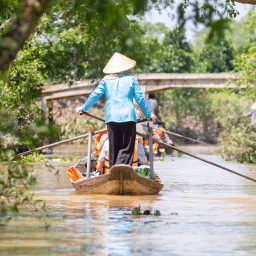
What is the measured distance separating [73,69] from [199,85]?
31.2 ft

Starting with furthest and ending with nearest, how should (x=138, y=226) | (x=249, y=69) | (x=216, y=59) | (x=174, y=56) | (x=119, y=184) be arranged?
(x=216, y=59)
(x=174, y=56)
(x=249, y=69)
(x=119, y=184)
(x=138, y=226)

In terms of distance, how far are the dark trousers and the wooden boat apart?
31 centimetres

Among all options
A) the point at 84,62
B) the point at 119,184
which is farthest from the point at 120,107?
the point at 84,62

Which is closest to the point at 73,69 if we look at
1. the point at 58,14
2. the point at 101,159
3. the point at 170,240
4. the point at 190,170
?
the point at 58,14

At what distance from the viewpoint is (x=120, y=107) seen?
8.66 meters

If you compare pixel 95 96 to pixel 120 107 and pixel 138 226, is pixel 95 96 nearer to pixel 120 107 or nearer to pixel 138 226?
pixel 120 107

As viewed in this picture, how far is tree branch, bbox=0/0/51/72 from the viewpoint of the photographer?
3.99 meters

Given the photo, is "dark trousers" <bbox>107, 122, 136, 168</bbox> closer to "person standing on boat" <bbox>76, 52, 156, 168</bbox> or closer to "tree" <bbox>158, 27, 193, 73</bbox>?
"person standing on boat" <bbox>76, 52, 156, 168</bbox>

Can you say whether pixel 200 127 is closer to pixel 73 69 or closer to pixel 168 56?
pixel 168 56

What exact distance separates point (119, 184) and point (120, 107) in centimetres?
108

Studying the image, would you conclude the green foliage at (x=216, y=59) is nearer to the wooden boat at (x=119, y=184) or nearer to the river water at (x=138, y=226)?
the river water at (x=138, y=226)

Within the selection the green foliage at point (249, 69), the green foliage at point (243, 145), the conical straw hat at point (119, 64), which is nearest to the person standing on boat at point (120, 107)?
the conical straw hat at point (119, 64)

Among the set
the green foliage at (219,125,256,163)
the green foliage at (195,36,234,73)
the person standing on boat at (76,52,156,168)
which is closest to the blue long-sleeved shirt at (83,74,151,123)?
the person standing on boat at (76,52,156,168)

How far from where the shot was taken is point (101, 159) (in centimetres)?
916
